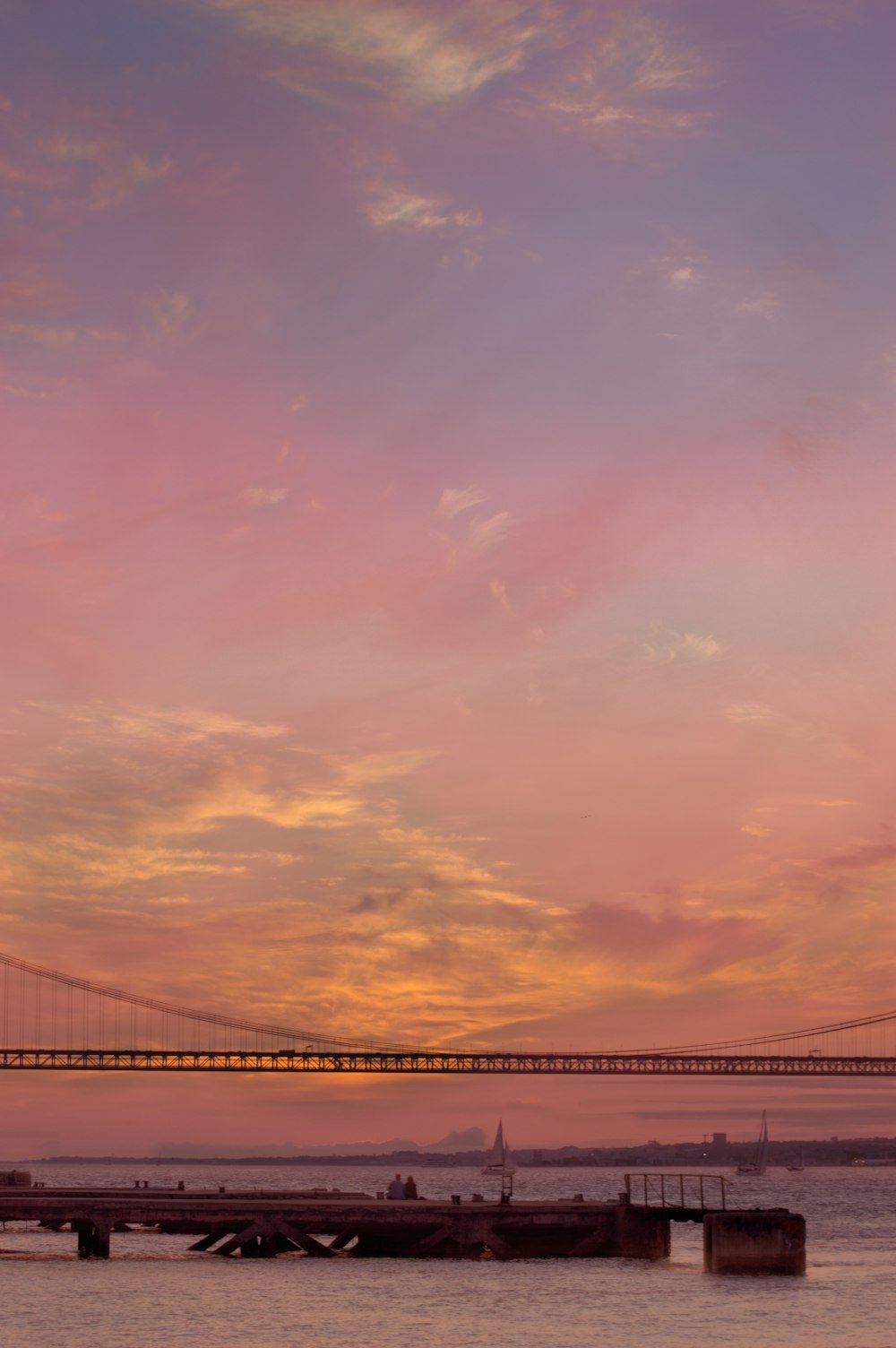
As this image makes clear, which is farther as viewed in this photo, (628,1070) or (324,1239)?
(628,1070)

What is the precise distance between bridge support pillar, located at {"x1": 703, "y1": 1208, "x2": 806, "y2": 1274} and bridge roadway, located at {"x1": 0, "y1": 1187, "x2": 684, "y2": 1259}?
185 inches

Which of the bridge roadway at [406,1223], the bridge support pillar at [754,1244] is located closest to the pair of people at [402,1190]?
the bridge roadway at [406,1223]

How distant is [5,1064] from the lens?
155m

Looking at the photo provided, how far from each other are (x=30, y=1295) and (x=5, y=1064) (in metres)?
104

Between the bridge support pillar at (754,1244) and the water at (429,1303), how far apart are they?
1.92ft

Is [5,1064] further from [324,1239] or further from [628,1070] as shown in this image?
[324,1239]

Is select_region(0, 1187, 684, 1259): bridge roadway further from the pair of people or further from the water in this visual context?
the pair of people

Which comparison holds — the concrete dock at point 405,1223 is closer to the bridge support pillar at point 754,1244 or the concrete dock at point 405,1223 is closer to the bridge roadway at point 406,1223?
the bridge roadway at point 406,1223

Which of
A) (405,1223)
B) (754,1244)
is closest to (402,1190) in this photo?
(405,1223)

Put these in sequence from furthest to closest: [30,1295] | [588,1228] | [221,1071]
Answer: [221,1071] → [588,1228] → [30,1295]

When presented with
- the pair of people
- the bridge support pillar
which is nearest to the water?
the bridge support pillar

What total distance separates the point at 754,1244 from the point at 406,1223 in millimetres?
13994

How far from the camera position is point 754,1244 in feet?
197

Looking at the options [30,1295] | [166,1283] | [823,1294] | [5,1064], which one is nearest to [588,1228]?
[823,1294]
